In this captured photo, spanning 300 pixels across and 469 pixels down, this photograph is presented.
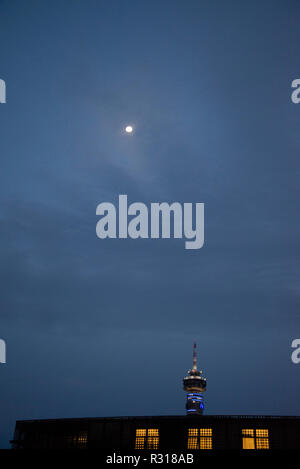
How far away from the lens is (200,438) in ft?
162

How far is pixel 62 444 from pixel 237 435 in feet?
67.3

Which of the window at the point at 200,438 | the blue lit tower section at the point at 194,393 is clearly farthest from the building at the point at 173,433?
the blue lit tower section at the point at 194,393

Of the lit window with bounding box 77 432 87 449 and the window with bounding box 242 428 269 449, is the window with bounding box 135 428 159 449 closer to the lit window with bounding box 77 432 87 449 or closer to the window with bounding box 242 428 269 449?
the lit window with bounding box 77 432 87 449

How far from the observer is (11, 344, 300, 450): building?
48312 mm

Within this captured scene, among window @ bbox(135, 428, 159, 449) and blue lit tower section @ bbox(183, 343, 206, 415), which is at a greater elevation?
blue lit tower section @ bbox(183, 343, 206, 415)

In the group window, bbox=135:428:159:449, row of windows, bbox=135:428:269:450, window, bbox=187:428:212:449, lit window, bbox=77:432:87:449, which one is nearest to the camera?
row of windows, bbox=135:428:269:450

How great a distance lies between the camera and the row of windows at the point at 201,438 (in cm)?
4825

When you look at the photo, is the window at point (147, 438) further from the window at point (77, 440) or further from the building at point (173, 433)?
the window at point (77, 440)

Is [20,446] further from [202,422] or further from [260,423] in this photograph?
[260,423]

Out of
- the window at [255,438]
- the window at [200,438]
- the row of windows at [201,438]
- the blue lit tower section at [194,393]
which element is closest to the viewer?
the window at [255,438]

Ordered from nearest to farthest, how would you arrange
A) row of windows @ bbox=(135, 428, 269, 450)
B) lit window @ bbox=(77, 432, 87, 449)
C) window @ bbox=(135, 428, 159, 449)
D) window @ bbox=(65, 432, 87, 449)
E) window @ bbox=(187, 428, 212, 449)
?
row of windows @ bbox=(135, 428, 269, 450) < window @ bbox=(187, 428, 212, 449) < window @ bbox=(135, 428, 159, 449) < lit window @ bbox=(77, 432, 87, 449) < window @ bbox=(65, 432, 87, 449)

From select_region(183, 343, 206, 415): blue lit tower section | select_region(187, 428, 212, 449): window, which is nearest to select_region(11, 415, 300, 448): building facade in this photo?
select_region(187, 428, 212, 449): window
